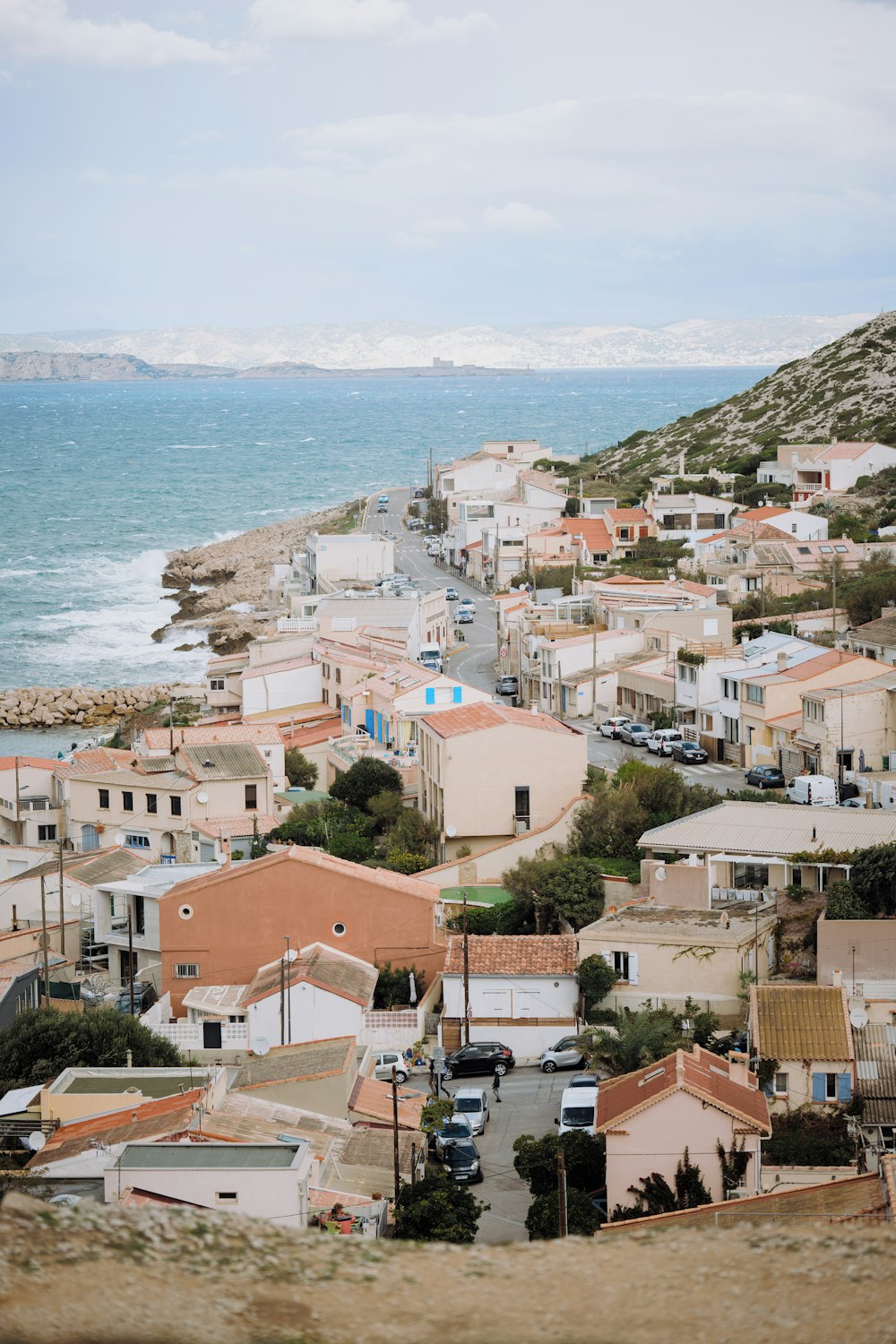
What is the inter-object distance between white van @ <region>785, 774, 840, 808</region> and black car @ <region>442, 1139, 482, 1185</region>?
1139 cm

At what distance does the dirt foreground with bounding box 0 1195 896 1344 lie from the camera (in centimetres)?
271

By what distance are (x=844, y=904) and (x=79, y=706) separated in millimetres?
26475

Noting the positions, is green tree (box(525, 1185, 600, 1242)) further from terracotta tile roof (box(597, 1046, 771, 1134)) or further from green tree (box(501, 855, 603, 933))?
green tree (box(501, 855, 603, 933))

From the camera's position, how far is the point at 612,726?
99.5 ft

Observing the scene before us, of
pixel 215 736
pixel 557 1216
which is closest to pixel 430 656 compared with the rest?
pixel 215 736

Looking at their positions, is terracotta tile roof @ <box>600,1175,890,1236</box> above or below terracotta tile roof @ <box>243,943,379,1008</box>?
above

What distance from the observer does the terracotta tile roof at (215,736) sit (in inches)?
1119

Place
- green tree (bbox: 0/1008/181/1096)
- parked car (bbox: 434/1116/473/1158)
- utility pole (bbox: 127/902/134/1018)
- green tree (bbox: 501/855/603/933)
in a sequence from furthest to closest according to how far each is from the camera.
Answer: green tree (bbox: 501/855/603/933)
utility pole (bbox: 127/902/134/1018)
green tree (bbox: 0/1008/181/1096)
parked car (bbox: 434/1116/473/1158)

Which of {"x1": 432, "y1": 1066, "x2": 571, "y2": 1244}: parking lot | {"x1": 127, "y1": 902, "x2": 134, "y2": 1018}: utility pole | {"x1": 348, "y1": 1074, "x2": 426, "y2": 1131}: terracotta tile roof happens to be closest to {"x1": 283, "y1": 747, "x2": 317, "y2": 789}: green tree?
{"x1": 127, "y1": 902, "x2": 134, "y2": 1018}: utility pole

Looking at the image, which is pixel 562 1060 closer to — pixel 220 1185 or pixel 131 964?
pixel 131 964

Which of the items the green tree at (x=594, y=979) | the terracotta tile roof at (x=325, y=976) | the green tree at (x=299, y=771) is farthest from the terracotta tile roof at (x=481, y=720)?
the green tree at (x=594, y=979)

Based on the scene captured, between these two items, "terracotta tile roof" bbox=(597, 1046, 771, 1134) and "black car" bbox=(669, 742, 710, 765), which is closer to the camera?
"terracotta tile roof" bbox=(597, 1046, 771, 1134)

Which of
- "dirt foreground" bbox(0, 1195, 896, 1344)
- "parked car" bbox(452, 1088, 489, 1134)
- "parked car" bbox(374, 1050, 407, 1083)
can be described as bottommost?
"parked car" bbox(374, 1050, 407, 1083)

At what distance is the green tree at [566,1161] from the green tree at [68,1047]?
172 inches
